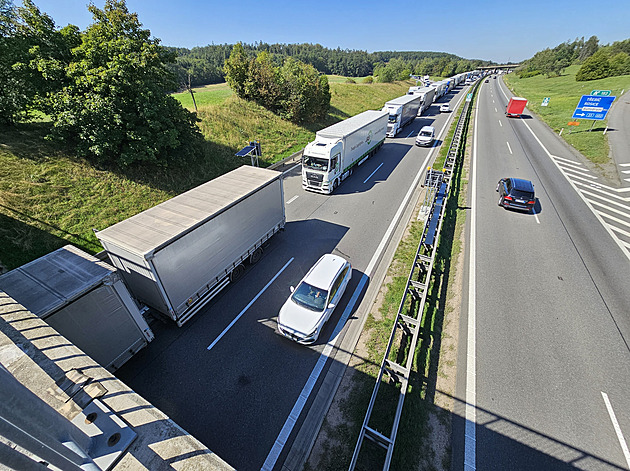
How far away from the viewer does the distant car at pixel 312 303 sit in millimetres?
8531

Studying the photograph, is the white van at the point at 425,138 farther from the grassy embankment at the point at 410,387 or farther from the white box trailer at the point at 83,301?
the white box trailer at the point at 83,301

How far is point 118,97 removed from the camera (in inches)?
539

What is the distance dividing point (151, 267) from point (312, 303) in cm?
521

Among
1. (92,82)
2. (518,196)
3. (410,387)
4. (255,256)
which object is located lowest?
(410,387)

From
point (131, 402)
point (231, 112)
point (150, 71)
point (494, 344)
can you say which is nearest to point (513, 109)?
point (231, 112)

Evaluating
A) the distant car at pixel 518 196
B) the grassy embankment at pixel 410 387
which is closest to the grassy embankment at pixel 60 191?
the grassy embankment at pixel 410 387

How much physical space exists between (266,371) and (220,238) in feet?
16.4

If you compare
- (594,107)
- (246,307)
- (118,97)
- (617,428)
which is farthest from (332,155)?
(594,107)

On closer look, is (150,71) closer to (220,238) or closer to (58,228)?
(58,228)

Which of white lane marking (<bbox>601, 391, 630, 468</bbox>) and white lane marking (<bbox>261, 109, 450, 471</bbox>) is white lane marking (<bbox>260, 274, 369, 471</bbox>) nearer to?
white lane marking (<bbox>261, 109, 450, 471</bbox>)

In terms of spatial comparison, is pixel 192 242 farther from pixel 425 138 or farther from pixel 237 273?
pixel 425 138

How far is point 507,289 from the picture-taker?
34.0 ft

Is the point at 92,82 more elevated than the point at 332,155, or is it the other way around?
the point at 92,82

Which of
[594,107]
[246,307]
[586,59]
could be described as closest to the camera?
[246,307]
